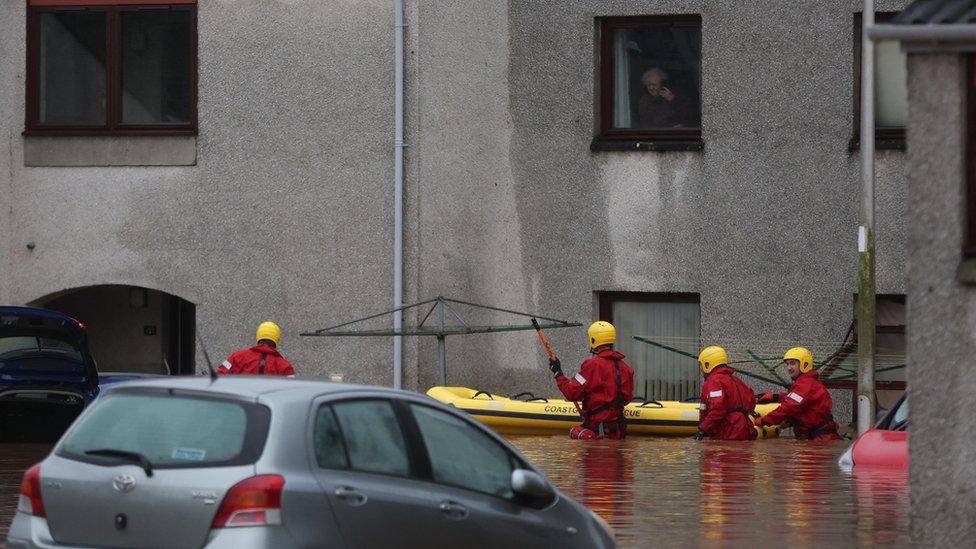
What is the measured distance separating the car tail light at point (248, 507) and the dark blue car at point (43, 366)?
38.4 ft

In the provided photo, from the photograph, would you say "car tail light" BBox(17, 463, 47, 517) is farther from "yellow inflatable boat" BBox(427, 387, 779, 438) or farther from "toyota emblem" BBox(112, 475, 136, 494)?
"yellow inflatable boat" BBox(427, 387, 779, 438)

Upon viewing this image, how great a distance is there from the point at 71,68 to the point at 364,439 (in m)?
16.4

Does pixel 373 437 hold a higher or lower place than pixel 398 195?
lower

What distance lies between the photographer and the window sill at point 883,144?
71.3 feet

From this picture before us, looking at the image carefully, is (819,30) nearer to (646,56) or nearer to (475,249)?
(646,56)

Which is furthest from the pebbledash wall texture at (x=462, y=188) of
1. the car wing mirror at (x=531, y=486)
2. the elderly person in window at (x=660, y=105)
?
the car wing mirror at (x=531, y=486)

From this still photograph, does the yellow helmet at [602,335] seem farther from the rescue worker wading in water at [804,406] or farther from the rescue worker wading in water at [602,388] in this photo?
the rescue worker wading in water at [804,406]

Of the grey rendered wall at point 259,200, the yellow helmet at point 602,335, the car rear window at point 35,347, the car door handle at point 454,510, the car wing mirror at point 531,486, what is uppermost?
the grey rendered wall at point 259,200

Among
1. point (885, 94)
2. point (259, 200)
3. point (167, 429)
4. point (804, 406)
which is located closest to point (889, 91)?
point (885, 94)

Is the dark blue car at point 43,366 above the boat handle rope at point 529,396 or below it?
above

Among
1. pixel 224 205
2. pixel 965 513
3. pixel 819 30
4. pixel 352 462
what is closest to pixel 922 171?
pixel 965 513

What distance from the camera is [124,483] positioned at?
7863 mm

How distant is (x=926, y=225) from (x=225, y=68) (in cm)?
1465

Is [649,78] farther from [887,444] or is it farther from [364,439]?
[364,439]
